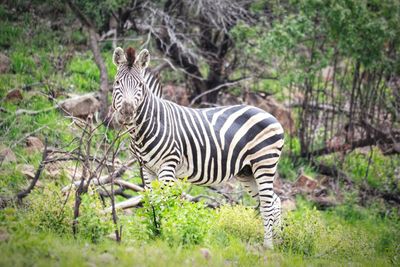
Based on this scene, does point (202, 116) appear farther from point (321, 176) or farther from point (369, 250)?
point (321, 176)

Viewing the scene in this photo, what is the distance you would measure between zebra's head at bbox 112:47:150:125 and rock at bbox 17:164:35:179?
2769 mm

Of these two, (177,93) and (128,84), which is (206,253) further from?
(177,93)

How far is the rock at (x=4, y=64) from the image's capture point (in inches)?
523

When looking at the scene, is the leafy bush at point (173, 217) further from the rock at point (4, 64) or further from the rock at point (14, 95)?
the rock at point (4, 64)

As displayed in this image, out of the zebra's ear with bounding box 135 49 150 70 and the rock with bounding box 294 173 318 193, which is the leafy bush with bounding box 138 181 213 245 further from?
the rock with bounding box 294 173 318 193

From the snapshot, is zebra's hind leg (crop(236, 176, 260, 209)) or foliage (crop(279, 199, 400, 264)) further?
zebra's hind leg (crop(236, 176, 260, 209))

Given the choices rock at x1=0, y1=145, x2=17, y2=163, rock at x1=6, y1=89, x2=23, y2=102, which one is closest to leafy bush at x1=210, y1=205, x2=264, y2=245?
rock at x1=0, y1=145, x2=17, y2=163

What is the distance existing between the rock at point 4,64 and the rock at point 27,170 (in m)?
3.60

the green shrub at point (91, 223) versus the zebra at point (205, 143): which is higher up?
the zebra at point (205, 143)

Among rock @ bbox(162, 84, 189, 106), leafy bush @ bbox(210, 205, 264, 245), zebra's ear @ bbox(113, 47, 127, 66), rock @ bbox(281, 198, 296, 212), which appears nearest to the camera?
zebra's ear @ bbox(113, 47, 127, 66)

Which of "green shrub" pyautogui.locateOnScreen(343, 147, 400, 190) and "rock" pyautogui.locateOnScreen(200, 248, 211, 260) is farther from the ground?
"rock" pyautogui.locateOnScreen(200, 248, 211, 260)

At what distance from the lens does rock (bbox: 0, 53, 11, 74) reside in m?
13.3

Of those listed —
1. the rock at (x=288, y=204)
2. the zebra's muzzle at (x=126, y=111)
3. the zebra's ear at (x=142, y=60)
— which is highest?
the zebra's ear at (x=142, y=60)

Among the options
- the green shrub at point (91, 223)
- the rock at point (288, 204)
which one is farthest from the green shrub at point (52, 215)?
the rock at point (288, 204)
